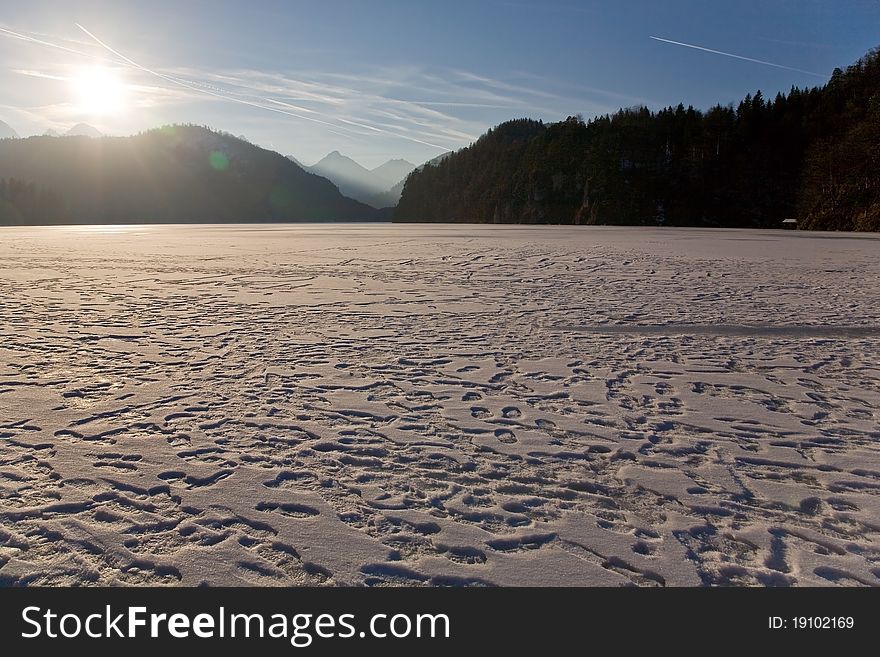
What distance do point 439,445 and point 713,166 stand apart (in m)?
112

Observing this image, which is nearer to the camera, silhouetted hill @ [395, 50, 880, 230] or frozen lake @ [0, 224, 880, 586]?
frozen lake @ [0, 224, 880, 586]

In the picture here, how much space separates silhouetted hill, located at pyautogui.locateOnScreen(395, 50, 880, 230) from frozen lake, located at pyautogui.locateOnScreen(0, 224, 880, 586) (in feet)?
242

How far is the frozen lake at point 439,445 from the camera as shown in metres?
2.84

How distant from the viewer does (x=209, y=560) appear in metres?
2.79

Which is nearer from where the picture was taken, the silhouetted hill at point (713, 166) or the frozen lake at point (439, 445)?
the frozen lake at point (439, 445)

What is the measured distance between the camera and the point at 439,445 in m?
4.25

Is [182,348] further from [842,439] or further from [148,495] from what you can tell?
[842,439]

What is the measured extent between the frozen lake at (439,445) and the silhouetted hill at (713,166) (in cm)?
7386

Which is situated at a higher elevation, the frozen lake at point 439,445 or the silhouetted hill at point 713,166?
the silhouetted hill at point 713,166

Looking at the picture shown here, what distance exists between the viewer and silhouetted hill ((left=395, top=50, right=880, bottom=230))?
7012cm

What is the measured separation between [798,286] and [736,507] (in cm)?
1192

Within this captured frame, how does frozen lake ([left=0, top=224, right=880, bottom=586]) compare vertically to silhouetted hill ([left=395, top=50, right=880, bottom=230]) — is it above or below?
below

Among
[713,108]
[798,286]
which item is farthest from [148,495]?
[713,108]

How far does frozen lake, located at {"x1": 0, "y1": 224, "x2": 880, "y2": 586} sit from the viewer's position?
2.84 metres
